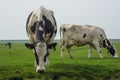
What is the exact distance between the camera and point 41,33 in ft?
61.4

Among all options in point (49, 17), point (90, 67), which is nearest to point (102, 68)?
point (90, 67)

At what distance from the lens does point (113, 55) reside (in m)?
32.6

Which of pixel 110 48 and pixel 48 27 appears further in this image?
pixel 110 48

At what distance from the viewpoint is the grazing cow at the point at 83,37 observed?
32094 millimetres

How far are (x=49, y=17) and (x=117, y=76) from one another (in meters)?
5.25

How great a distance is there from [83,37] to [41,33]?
1442cm

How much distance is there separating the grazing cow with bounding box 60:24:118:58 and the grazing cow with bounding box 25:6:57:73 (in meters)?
10.2

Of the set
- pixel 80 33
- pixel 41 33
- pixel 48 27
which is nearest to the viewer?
pixel 41 33

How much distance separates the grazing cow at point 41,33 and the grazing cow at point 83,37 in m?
10.2

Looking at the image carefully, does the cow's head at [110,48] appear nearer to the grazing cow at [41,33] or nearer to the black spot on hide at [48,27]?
the grazing cow at [41,33]

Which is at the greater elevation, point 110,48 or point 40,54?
point 40,54

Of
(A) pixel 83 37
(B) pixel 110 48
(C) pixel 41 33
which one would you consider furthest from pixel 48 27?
(B) pixel 110 48

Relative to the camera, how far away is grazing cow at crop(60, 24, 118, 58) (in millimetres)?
32094

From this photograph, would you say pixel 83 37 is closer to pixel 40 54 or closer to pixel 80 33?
pixel 80 33
